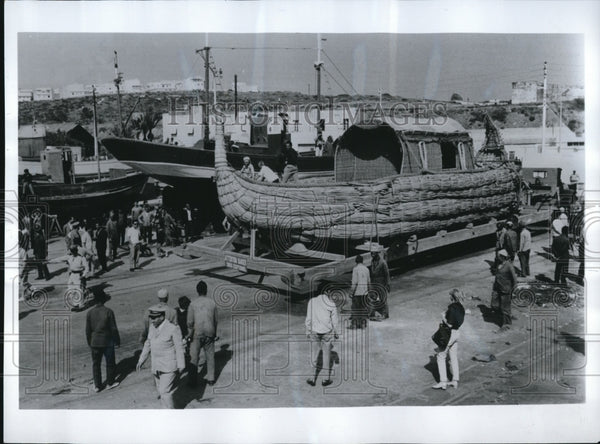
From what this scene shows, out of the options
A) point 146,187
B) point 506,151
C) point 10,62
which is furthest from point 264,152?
point 10,62

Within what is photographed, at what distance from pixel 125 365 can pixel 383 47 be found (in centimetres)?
619

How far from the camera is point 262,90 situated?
396 inches

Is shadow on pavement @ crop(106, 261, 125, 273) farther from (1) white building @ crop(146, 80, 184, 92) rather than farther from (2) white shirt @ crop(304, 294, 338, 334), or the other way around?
(2) white shirt @ crop(304, 294, 338, 334)

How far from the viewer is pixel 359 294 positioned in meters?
7.61

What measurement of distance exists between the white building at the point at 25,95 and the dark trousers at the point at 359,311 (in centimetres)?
588

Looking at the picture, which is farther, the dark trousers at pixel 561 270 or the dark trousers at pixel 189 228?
the dark trousers at pixel 189 228

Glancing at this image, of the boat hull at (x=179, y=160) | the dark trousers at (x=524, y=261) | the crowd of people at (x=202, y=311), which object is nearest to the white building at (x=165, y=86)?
the crowd of people at (x=202, y=311)

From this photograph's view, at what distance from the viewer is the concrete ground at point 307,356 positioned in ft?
21.5

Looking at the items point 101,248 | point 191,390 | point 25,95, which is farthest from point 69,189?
point 191,390

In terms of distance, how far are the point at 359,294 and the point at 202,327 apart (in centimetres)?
252

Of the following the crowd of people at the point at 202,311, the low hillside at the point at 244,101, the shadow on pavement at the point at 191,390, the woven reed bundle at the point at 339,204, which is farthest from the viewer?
the low hillside at the point at 244,101

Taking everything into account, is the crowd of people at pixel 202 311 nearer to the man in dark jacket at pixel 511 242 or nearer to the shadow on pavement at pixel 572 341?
the man in dark jacket at pixel 511 242

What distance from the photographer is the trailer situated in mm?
7723

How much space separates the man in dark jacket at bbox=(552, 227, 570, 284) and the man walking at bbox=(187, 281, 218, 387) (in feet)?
20.2
